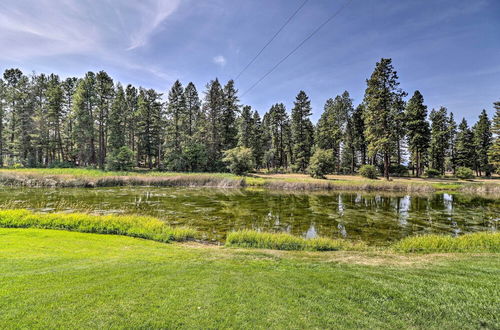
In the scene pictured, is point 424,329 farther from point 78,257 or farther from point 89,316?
point 78,257

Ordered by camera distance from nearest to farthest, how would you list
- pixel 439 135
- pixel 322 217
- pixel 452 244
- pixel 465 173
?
pixel 452 244 < pixel 322 217 < pixel 465 173 < pixel 439 135

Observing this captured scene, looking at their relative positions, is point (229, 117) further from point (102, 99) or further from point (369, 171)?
point (369, 171)

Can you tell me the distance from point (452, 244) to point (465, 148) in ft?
196

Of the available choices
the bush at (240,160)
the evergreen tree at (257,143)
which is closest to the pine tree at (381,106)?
the bush at (240,160)

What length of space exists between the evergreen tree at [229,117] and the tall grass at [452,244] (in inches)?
1799

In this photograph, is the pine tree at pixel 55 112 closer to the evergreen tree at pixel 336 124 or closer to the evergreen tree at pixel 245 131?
the evergreen tree at pixel 245 131

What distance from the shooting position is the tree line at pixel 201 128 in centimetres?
4022

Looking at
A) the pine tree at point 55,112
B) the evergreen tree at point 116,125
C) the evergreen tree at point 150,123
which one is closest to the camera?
the pine tree at point 55,112

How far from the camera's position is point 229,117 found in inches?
2108

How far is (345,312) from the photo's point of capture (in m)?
3.78

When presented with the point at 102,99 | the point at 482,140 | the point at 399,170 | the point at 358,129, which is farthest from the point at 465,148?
the point at 102,99

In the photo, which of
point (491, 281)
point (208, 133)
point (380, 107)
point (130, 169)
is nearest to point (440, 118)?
point (380, 107)

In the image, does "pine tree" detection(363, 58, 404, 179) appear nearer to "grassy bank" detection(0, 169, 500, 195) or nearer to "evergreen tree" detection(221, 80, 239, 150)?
"grassy bank" detection(0, 169, 500, 195)

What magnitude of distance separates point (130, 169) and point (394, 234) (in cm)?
4167
